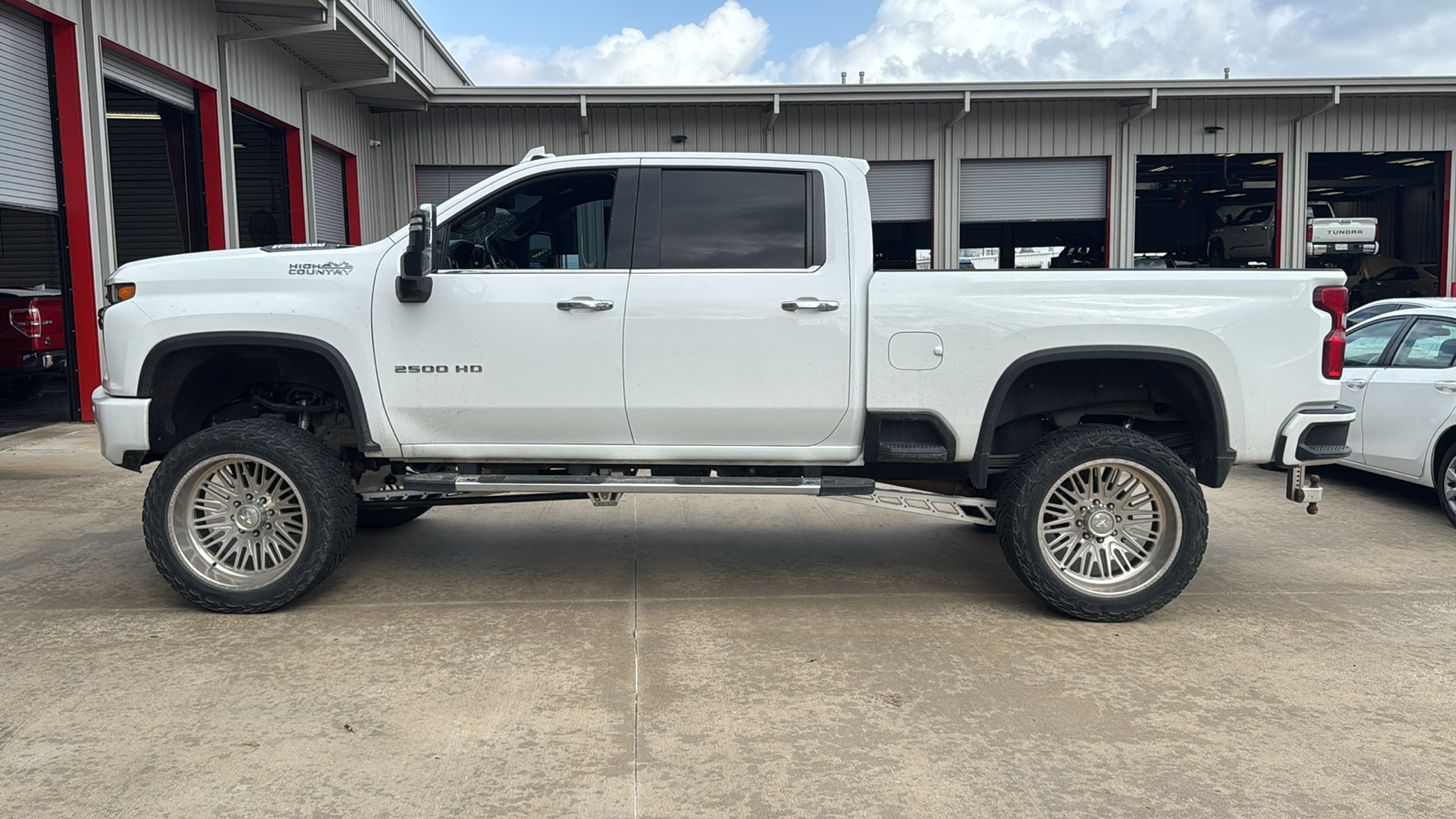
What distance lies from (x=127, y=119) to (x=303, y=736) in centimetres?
1638

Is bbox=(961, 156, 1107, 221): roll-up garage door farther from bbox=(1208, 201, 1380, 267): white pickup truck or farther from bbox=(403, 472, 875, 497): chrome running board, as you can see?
bbox=(403, 472, 875, 497): chrome running board

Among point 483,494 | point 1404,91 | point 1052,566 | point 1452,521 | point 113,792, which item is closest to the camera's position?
point 113,792

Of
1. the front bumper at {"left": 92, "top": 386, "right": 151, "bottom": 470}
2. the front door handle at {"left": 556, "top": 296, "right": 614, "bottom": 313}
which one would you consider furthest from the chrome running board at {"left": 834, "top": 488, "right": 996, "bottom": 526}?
the front bumper at {"left": 92, "top": 386, "right": 151, "bottom": 470}

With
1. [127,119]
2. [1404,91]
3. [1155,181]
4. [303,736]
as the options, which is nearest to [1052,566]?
[303,736]

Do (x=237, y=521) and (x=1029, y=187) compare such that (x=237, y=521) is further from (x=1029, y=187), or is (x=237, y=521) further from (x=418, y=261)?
(x=1029, y=187)

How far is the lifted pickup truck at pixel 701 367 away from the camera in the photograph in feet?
16.0

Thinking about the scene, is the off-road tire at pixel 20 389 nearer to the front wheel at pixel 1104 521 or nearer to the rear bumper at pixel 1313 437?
the front wheel at pixel 1104 521

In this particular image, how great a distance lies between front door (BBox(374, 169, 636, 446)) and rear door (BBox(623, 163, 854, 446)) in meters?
0.16

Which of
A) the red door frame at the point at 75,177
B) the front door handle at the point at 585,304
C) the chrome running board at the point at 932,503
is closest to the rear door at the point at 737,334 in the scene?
the front door handle at the point at 585,304

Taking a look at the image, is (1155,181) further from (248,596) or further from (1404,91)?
(248,596)

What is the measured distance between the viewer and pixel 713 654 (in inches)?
177

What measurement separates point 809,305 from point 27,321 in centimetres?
1148

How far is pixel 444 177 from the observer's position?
747 inches

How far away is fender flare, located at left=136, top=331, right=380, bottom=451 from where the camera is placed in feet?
16.3
